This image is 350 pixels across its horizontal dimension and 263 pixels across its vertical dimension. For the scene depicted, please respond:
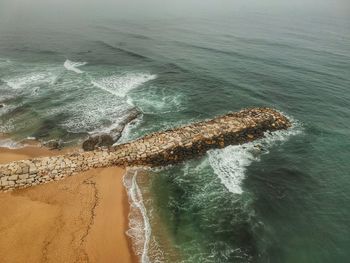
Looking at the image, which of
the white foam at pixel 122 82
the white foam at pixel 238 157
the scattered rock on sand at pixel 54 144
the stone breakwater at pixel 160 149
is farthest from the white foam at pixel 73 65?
the white foam at pixel 238 157

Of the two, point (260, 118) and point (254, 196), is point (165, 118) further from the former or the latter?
point (254, 196)

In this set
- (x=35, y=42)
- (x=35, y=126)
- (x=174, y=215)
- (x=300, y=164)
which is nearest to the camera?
(x=174, y=215)

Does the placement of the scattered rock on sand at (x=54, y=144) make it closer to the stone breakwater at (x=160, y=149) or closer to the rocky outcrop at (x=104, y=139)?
the rocky outcrop at (x=104, y=139)

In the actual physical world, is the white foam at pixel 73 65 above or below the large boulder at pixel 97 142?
below

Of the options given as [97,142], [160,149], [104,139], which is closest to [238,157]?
[160,149]

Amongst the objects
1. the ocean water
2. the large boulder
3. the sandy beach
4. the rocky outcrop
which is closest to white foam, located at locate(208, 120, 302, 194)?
the ocean water

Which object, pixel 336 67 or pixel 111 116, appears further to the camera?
pixel 336 67

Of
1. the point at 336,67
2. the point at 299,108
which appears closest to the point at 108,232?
the point at 299,108
